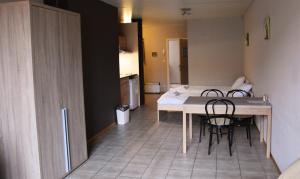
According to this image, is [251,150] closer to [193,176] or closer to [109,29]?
[193,176]

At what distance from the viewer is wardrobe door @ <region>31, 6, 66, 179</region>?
3.05m

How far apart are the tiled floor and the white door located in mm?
7231

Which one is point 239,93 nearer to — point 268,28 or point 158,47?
point 268,28

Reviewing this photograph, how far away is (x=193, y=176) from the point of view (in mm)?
3576

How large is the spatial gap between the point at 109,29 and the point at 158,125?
210 cm

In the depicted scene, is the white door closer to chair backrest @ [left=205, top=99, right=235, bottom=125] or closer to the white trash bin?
the white trash bin

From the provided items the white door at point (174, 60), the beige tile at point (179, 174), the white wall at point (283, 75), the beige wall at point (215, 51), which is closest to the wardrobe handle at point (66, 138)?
the beige tile at point (179, 174)

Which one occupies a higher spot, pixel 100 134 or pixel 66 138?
pixel 66 138

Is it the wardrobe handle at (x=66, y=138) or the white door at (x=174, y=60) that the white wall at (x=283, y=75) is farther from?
the white door at (x=174, y=60)

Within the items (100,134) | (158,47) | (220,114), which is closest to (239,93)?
(220,114)

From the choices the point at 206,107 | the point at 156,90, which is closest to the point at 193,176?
the point at 206,107

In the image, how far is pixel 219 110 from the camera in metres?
4.19

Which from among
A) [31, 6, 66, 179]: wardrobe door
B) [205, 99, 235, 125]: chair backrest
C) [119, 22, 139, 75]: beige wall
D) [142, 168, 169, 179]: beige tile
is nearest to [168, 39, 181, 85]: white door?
[119, 22, 139, 75]: beige wall

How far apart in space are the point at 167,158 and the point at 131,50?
4487mm
